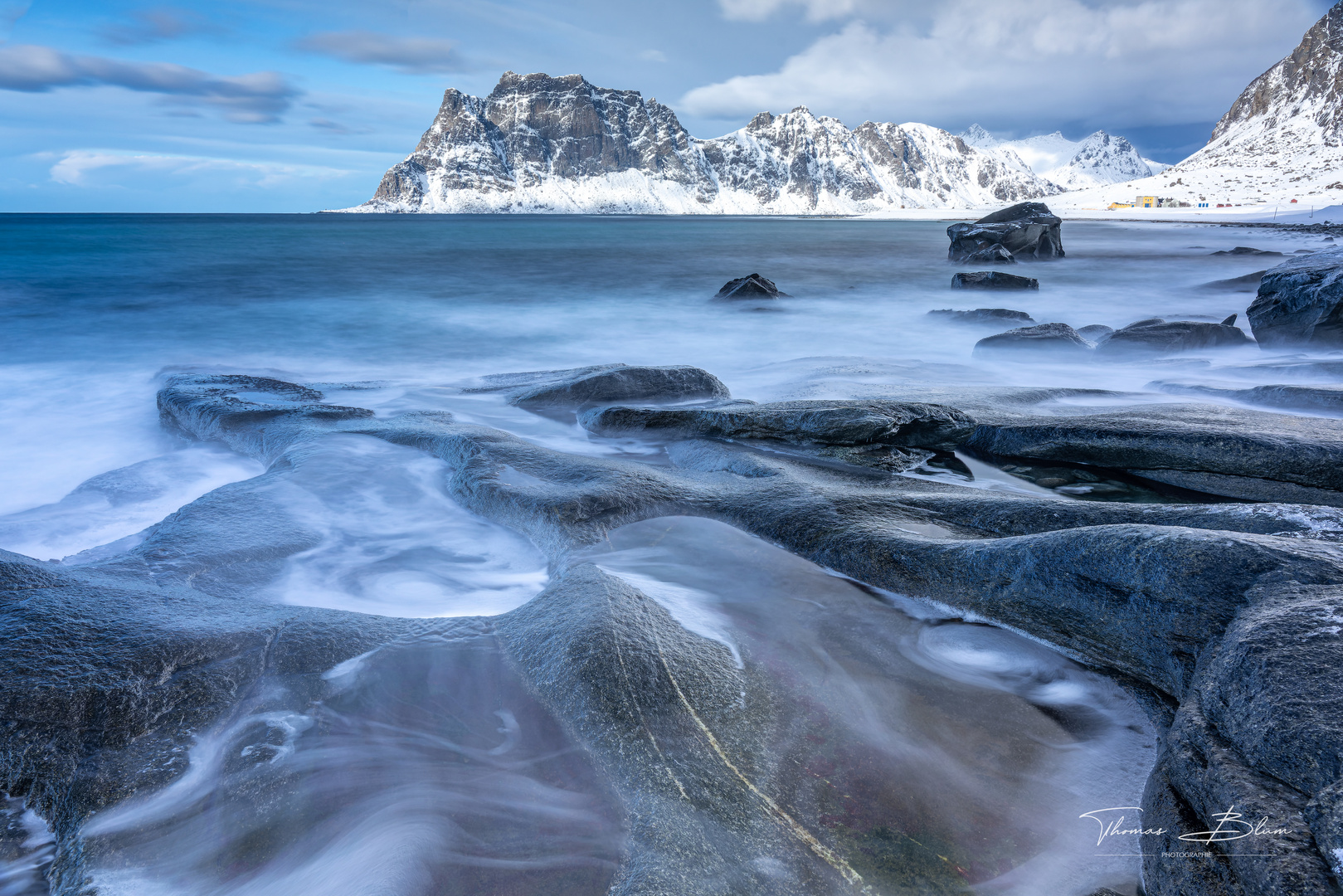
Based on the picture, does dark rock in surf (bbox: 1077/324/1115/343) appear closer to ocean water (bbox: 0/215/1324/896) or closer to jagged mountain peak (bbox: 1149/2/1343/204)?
ocean water (bbox: 0/215/1324/896)

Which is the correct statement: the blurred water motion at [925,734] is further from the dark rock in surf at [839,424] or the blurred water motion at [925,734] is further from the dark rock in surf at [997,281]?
the dark rock in surf at [997,281]

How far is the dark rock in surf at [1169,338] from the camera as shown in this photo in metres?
8.48

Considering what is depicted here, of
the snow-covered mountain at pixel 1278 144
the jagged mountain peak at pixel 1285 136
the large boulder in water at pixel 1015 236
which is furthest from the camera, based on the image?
the jagged mountain peak at pixel 1285 136

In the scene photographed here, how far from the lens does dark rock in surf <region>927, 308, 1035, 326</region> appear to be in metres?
11.6

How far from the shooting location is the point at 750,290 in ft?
54.4

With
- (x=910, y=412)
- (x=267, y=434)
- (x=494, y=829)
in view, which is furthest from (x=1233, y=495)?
(x=267, y=434)

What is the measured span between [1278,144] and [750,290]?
5415 inches

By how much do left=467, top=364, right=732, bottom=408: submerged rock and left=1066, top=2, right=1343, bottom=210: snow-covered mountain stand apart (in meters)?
96.9

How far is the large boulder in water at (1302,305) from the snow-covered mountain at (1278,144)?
89.8m

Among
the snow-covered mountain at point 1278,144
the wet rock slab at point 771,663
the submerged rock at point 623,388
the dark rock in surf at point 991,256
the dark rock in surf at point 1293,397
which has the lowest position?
the wet rock slab at point 771,663

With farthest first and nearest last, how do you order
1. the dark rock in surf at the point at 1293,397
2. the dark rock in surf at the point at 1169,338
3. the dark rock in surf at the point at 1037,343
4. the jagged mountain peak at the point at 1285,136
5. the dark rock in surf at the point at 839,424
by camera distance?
the jagged mountain peak at the point at 1285,136, the dark rock in surf at the point at 1037,343, the dark rock in surf at the point at 1169,338, the dark rock in surf at the point at 1293,397, the dark rock in surf at the point at 839,424

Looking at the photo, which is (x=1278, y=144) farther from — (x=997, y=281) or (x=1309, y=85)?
(x=997, y=281)

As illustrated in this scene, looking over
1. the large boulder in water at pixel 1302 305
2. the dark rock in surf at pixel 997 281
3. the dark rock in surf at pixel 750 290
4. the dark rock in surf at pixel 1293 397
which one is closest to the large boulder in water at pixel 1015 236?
the dark rock in surf at pixel 997 281
